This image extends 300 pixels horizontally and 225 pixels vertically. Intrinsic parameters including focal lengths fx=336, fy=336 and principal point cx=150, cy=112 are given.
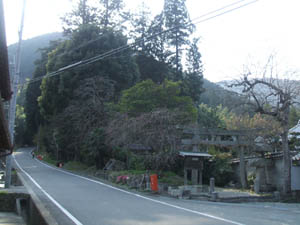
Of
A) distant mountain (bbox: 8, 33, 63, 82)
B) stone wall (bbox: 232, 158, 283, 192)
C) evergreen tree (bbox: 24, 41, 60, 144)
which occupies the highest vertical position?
distant mountain (bbox: 8, 33, 63, 82)

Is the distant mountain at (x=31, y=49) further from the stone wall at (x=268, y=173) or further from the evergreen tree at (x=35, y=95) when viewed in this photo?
the stone wall at (x=268, y=173)

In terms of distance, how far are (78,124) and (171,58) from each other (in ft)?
61.6

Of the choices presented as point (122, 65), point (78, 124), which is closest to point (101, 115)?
point (78, 124)

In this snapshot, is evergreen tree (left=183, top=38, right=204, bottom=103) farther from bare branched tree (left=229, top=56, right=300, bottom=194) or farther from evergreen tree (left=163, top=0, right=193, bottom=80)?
bare branched tree (left=229, top=56, right=300, bottom=194)

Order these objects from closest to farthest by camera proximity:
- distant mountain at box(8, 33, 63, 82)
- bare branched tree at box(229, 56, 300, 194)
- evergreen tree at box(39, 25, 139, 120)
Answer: bare branched tree at box(229, 56, 300, 194) < evergreen tree at box(39, 25, 139, 120) < distant mountain at box(8, 33, 63, 82)

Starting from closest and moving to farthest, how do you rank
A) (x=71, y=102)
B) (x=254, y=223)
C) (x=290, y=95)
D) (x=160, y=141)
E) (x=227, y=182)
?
(x=254, y=223)
(x=290, y=95)
(x=160, y=141)
(x=227, y=182)
(x=71, y=102)

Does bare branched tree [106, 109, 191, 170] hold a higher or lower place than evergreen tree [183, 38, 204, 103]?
lower

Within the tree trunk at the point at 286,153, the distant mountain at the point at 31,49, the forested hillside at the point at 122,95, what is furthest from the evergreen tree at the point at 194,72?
the distant mountain at the point at 31,49

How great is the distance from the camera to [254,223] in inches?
394

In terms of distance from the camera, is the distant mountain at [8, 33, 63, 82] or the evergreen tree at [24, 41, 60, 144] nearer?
the evergreen tree at [24, 41, 60, 144]

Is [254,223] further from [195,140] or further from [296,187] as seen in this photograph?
[296,187]

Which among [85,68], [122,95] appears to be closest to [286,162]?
[122,95]

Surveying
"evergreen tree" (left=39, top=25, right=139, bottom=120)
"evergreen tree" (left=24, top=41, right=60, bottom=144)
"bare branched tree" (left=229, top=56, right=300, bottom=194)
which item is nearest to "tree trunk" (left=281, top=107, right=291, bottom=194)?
"bare branched tree" (left=229, top=56, right=300, bottom=194)

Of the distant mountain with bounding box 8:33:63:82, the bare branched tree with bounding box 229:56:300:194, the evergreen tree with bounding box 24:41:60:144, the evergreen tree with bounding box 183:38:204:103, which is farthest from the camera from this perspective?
the distant mountain with bounding box 8:33:63:82
